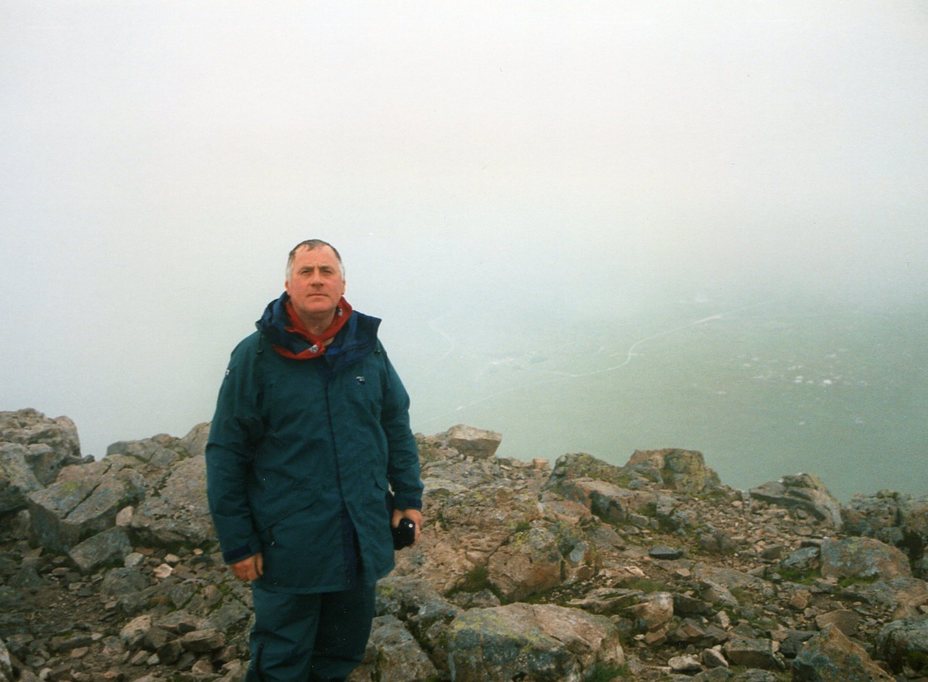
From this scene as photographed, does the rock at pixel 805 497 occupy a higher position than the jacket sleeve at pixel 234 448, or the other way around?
the jacket sleeve at pixel 234 448

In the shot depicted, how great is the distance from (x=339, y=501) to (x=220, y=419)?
2.64 ft

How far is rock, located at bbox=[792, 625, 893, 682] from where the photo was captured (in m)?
4.66

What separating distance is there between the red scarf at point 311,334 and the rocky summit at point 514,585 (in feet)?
3.61

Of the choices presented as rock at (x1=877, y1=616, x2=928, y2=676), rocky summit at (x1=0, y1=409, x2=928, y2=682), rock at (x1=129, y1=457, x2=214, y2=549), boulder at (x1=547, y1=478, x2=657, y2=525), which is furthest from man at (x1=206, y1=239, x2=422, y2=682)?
boulder at (x1=547, y1=478, x2=657, y2=525)

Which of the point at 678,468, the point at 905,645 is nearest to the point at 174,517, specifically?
the point at 905,645

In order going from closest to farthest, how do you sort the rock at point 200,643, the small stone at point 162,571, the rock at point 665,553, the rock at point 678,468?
the rock at point 200,643
the small stone at point 162,571
the rock at point 665,553
the rock at point 678,468

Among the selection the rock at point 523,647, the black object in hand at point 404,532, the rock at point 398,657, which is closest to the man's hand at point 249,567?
the black object in hand at point 404,532

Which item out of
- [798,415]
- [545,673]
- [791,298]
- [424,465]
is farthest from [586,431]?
[545,673]

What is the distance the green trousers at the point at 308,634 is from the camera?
3.78 m

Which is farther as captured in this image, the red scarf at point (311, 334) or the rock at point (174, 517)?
the rock at point (174, 517)

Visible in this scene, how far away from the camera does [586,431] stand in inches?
3415

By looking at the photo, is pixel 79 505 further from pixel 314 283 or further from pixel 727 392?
pixel 727 392

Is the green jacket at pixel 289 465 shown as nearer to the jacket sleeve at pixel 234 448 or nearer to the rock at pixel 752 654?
the jacket sleeve at pixel 234 448

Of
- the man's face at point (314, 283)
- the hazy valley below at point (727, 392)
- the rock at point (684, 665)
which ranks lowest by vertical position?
the hazy valley below at point (727, 392)
